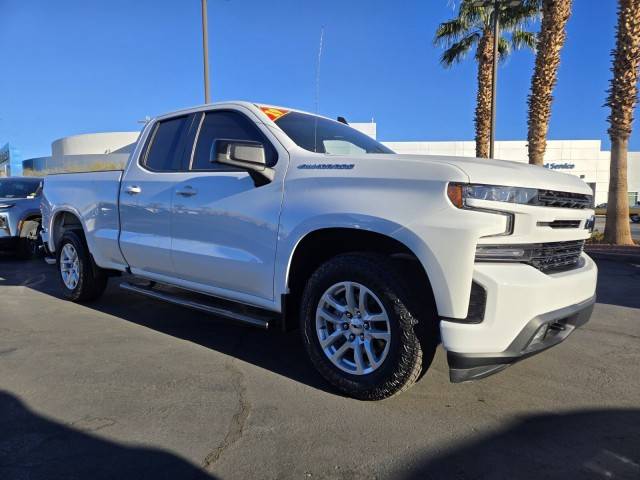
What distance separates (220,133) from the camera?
13.5 feet

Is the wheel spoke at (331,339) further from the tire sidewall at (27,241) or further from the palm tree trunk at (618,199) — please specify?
the palm tree trunk at (618,199)

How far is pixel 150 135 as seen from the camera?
16.0 feet

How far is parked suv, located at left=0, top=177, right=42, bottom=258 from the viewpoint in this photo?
29.9ft

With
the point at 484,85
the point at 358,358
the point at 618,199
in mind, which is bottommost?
the point at 358,358

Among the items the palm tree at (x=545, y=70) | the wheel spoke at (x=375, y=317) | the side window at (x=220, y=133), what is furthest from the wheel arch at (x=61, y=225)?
the palm tree at (x=545, y=70)

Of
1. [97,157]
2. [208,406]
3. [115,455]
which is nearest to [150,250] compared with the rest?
[208,406]

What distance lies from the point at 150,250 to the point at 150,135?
121cm

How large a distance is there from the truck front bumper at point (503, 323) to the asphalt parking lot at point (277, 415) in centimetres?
44

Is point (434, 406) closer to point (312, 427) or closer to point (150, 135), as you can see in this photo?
point (312, 427)

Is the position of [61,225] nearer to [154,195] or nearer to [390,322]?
[154,195]

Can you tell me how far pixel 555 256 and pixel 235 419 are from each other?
2.13 meters

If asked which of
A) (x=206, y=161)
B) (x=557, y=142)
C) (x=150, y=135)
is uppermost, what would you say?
(x=557, y=142)

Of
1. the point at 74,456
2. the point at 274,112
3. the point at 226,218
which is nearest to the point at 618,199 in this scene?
the point at 274,112

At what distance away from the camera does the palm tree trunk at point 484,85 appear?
17.9 m
